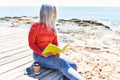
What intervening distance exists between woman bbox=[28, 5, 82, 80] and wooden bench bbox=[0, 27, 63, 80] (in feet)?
0.63

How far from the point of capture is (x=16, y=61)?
5.36m

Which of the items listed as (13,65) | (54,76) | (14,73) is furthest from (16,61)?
(54,76)

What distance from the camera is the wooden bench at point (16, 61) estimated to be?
4539 mm

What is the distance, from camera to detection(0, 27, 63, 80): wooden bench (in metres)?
4.54

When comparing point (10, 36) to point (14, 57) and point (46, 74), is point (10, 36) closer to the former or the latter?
point (14, 57)

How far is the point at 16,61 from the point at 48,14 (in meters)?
1.41

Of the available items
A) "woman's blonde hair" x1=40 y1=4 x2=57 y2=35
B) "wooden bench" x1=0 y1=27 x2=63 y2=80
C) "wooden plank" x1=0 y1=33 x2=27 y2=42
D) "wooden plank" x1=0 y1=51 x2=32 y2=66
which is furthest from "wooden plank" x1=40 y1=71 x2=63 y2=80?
"wooden plank" x1=0 y1=33 x2=27 y2=42

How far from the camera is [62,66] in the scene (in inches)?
183

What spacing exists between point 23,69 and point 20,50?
1.53 metres

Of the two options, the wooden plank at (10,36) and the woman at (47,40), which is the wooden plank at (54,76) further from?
the wooden plank at (10,36)

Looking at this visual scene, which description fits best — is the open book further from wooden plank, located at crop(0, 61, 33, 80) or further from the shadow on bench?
wooden plank, located at crop(0, 61, 33, 80)

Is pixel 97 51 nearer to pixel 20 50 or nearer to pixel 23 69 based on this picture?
pixel 20 50

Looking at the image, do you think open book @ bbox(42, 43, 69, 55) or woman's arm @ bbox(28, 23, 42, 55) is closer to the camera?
open book @ bbox(42, 43, 69, 55)

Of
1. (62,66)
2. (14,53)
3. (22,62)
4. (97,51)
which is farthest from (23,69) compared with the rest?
(97,51)
